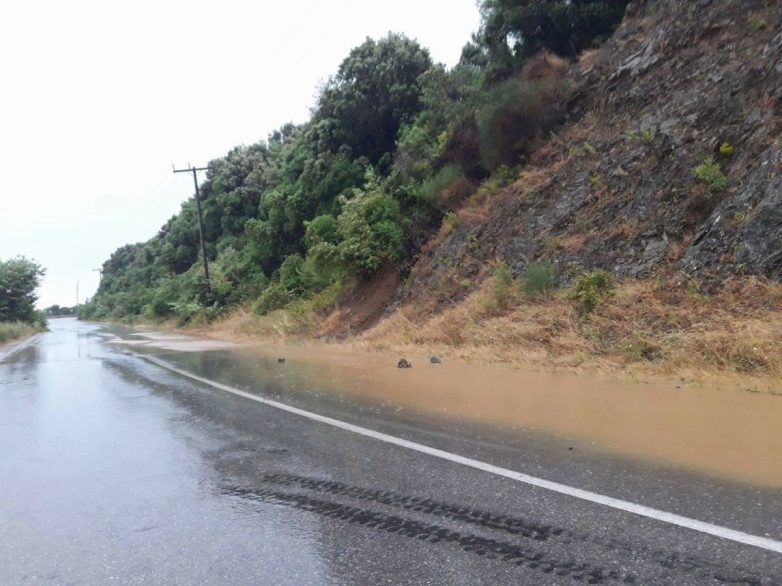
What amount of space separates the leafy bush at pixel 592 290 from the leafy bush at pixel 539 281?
775 millimetres

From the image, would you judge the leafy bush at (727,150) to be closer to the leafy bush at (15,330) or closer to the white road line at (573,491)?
the white road line at (573,491)

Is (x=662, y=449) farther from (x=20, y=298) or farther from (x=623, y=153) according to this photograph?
(x=20, y=298)

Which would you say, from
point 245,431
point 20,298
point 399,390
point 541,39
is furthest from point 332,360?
point 20,298

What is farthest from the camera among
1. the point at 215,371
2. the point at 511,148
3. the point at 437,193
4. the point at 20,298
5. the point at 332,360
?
the point at 20,298

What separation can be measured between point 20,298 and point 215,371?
126ft

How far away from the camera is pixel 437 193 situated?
20.9m

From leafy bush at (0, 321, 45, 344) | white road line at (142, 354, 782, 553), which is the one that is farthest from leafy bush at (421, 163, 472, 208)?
leafy bush at (0, 321, 45, 344)

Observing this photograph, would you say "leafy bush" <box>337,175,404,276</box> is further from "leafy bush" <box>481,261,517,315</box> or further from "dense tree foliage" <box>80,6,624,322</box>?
"leafy bush" <box>481,261,517,315</box>

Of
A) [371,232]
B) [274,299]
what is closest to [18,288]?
[274,299]

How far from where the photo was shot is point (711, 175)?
484 inches

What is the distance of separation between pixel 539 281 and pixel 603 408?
631 cm

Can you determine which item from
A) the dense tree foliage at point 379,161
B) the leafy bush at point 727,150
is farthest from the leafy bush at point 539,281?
the dense tree foliage at point 379,161

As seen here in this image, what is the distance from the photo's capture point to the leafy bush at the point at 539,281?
43.8 ft

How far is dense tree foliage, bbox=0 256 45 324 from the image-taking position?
43084mm
